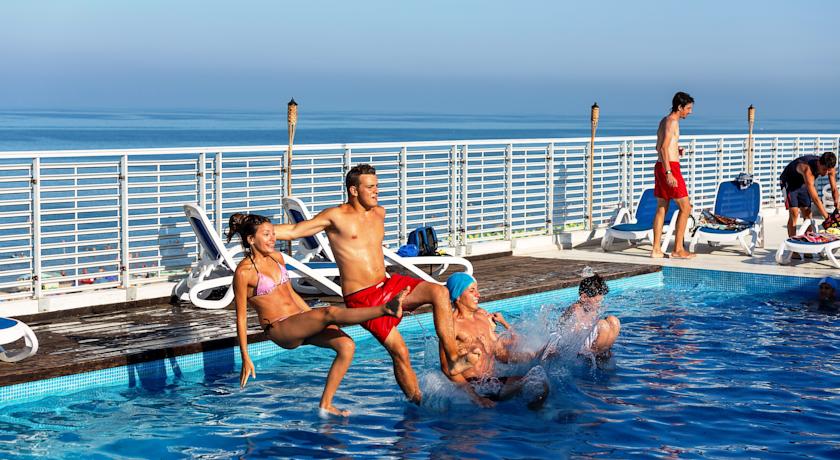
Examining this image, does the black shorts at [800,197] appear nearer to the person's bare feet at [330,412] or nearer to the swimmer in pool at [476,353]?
the swimmer in pool at [476,353]

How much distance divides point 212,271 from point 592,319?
364 centimetres

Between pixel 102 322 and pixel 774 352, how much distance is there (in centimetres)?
536

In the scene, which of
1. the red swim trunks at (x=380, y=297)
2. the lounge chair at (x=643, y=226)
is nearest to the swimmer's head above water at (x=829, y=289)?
the lounge chair at (x=643, y=226)

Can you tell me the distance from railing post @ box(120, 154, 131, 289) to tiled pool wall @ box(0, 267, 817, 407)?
187 centimetres

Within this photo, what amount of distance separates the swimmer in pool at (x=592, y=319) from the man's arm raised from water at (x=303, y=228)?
216 centimetres

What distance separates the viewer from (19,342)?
7895 mm

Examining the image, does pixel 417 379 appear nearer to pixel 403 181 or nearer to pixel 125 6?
pixel 403 181

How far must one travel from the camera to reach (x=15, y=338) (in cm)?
680

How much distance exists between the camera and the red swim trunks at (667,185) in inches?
485

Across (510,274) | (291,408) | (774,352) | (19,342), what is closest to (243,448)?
(291,408)

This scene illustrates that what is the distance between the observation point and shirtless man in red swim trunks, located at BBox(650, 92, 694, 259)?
12.1 meters

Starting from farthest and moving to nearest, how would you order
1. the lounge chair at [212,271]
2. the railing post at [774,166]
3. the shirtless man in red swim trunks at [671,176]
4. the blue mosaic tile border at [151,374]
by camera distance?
the railing post at [774,166], the shirtless man in red swim trunks at [671,176], the lounge chair at [212,271], the blue mosaic tile border at [151,374]

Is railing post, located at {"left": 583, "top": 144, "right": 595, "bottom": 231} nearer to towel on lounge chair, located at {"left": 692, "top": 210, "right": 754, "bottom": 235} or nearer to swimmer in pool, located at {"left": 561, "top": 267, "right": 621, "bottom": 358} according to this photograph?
towel on lounge chair, located at {"left": 692, "top": 210, "right": 754, "bottom": 235}

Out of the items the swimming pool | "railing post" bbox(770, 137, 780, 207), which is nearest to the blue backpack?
the swimming pool
